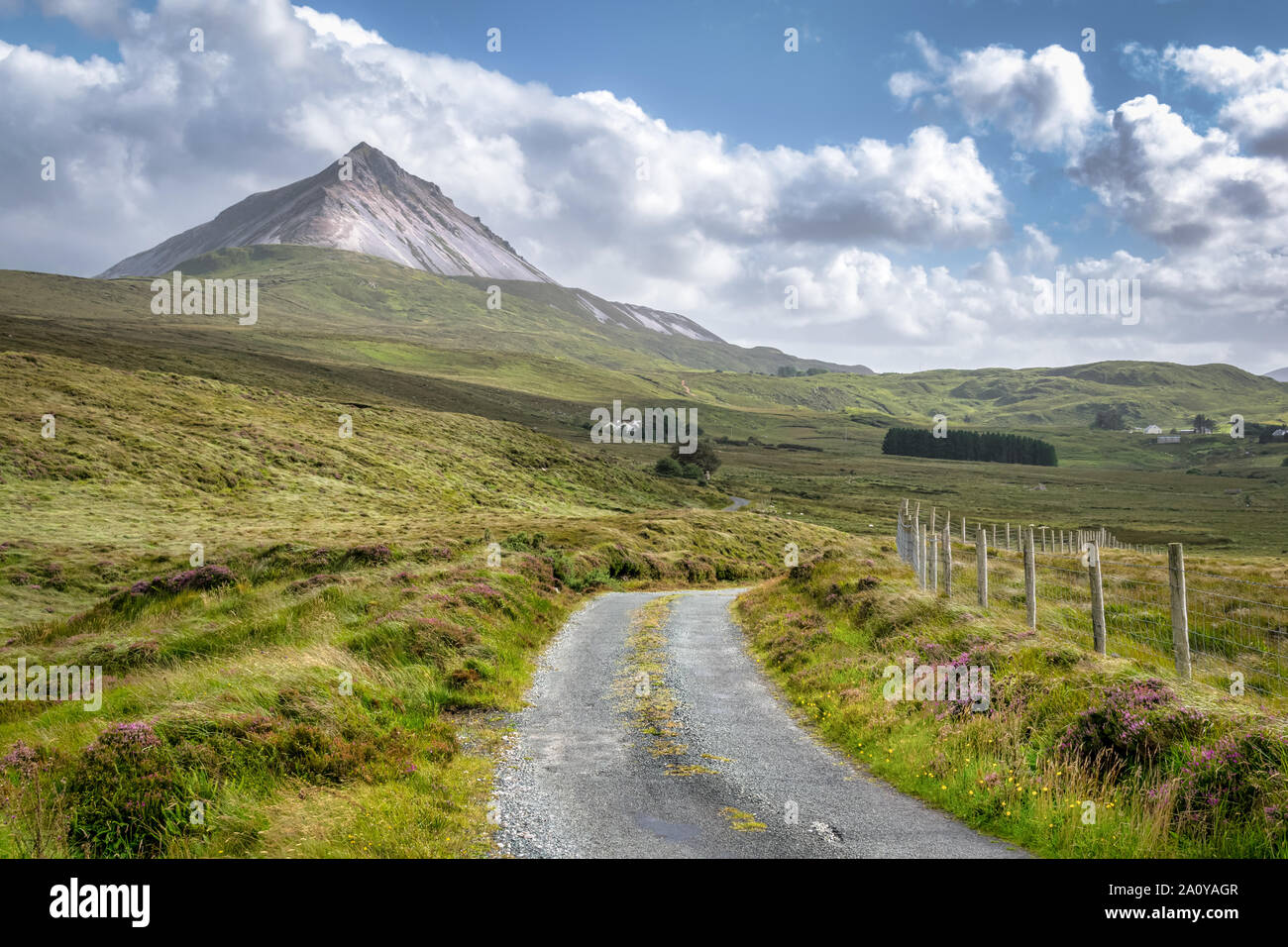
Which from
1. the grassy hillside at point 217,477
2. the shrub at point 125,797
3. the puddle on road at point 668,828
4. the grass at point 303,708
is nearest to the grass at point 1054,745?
the puddle on road at point 668,828

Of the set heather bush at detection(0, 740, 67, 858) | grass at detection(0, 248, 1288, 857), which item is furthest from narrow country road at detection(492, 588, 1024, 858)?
heather bush at detection(0, 740, 67, 858)

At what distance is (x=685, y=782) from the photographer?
10.9m

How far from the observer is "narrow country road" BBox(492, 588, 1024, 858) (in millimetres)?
8734

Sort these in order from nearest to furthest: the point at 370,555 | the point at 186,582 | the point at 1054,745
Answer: the point at 1054,745 → the point at 186,582 → the point at 370,555

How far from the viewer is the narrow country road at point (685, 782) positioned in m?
8.73

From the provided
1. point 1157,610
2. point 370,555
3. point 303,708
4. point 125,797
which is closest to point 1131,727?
point 303,708

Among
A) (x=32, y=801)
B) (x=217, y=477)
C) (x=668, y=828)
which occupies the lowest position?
(x=668, y=828)

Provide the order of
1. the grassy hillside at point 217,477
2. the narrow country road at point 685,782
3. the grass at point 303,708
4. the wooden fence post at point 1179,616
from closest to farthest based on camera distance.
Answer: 1. the narrow country road at point 685,782
2. the grass at point 303,708
3. the wooden fence post at point 1179,616
4. the grassy hillside at point 217,477

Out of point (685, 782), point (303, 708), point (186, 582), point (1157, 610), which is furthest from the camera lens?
point (186, 582)

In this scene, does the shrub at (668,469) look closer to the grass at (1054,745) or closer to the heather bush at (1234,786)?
the grass at (1054,745)

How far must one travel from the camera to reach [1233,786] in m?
8.38

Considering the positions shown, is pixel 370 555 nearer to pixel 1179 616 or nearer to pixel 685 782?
pixel 685 782

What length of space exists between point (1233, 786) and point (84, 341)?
137929 mm
